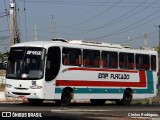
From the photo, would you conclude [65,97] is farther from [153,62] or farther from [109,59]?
[153,62]

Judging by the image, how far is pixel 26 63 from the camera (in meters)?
27.1

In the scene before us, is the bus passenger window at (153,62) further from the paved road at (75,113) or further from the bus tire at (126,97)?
the paved road at (75,113)

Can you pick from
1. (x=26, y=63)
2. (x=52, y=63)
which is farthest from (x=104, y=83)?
(x=26, y=63)

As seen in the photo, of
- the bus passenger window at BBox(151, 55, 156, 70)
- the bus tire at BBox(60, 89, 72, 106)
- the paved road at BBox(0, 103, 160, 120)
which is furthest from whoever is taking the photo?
the bus passenger window at BBox(151, 55, 156, 70)

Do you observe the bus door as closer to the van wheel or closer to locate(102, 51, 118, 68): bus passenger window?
the van wheel

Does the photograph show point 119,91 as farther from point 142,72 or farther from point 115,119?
point 115,119

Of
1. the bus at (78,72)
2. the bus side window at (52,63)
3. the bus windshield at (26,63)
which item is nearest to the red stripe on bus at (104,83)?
the bus at (78,72)

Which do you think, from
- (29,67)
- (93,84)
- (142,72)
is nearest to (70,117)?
(29,67)

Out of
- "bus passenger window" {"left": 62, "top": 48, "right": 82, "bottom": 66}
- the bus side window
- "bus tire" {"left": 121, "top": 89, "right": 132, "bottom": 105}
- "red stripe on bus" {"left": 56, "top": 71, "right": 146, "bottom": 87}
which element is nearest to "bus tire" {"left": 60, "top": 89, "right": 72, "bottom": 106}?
"red stripe on bus" {"left": 56, "top": 71, "right": 146, "bottom": 87}

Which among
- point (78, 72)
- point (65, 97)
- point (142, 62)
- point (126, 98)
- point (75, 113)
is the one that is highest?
point (142, 62)

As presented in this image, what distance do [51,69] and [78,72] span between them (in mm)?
2266

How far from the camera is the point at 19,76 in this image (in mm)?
27188

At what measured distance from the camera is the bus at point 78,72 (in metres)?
27.1

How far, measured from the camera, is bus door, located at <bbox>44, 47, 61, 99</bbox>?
89.0ft
